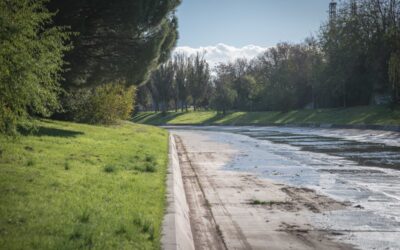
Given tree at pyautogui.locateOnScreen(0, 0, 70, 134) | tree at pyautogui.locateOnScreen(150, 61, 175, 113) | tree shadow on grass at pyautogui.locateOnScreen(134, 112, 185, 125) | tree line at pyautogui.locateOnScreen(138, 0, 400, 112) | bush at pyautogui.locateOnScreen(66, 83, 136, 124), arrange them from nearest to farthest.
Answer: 1. tree at pyautogui.locateOnScreen(0, 0, 70, 134)
2. bush at pyautogui.locateOnScreen(66, 83, 136, 124)
3. tree line at pyautogui.locateOnScreen(138, 0, 400, 112)
4. tree shadow on grass at pyautogui.locateOnScreen(134, 112, 185, 125)
5. tree at pyautogui.locateOnScreen(150, 61, 175, 113)

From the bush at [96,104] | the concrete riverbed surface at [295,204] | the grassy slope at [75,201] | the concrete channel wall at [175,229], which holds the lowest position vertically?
the concrete riverbed surface at [295,204]

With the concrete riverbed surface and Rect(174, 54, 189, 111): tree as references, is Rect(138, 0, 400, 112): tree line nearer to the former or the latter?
Rect(174, 54, 189, 111): tree

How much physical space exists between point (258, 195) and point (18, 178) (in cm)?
535

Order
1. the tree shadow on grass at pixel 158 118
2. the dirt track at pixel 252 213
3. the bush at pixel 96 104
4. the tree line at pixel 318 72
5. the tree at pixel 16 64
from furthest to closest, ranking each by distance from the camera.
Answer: the tree shadow on grass at pixel 158 118 < the tree line at pixel 318 72 < the bush at pixel 96 104 < the tree at pixel 16 64 < the dirt track at pixel 252 213

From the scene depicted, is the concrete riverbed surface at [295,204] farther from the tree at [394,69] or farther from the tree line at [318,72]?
the tree line at [318,72]

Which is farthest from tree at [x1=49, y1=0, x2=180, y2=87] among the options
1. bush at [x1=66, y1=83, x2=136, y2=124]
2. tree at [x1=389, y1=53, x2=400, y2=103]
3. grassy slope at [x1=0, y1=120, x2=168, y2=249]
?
tree at [x1=389, y1=53, x2=400, y2=103]

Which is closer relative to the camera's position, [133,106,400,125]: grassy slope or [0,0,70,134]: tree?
[0,0,70,134]: tree

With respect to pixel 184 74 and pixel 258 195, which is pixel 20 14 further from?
pixel 184 74

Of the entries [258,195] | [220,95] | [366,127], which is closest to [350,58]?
[366,127]

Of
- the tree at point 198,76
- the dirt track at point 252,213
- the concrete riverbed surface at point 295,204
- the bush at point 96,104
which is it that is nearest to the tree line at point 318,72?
the tree at point 198,76

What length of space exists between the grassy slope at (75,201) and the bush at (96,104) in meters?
20.0

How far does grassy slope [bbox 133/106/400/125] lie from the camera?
50.8 m

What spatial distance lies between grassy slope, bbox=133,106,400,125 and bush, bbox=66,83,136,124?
25068 millimetres

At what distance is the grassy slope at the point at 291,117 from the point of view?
5084 cm
